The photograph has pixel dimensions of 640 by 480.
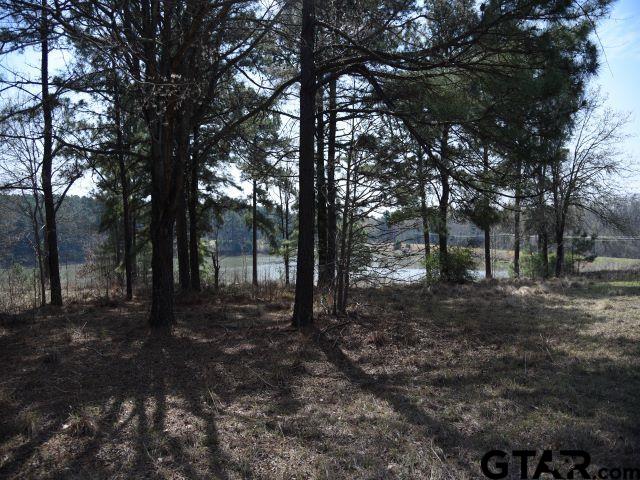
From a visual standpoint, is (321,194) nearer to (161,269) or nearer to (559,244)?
(161,269)

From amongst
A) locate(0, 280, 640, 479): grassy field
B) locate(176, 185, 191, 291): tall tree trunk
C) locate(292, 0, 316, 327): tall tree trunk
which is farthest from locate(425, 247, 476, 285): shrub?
locate(292, 0, 316, 327): tall tree trunk

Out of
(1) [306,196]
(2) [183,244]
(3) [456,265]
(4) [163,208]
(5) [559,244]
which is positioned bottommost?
(3) [456,265]

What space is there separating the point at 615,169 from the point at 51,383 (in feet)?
82.1

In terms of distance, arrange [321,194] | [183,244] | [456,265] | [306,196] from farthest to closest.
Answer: [456,265], [183,244], [321,194], [306,196]

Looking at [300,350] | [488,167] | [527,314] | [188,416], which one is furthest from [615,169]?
[188,416]

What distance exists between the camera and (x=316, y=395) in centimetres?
474

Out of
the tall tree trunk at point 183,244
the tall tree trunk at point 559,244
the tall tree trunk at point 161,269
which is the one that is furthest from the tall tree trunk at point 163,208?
the tall tree trunk at point 559,244

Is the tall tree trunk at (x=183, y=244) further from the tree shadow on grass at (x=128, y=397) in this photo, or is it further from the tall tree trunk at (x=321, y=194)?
the tree shadow on grass at (x=128, y=397)

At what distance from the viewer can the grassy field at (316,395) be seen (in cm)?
331

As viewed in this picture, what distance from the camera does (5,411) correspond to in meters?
4.34

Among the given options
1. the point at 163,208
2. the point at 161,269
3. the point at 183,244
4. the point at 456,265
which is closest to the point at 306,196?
the point at 163,208

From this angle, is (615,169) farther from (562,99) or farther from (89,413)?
(89,413)

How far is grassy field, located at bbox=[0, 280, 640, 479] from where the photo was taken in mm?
3311

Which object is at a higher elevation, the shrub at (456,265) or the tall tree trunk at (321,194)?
the tall tree trunk at (321,194)
